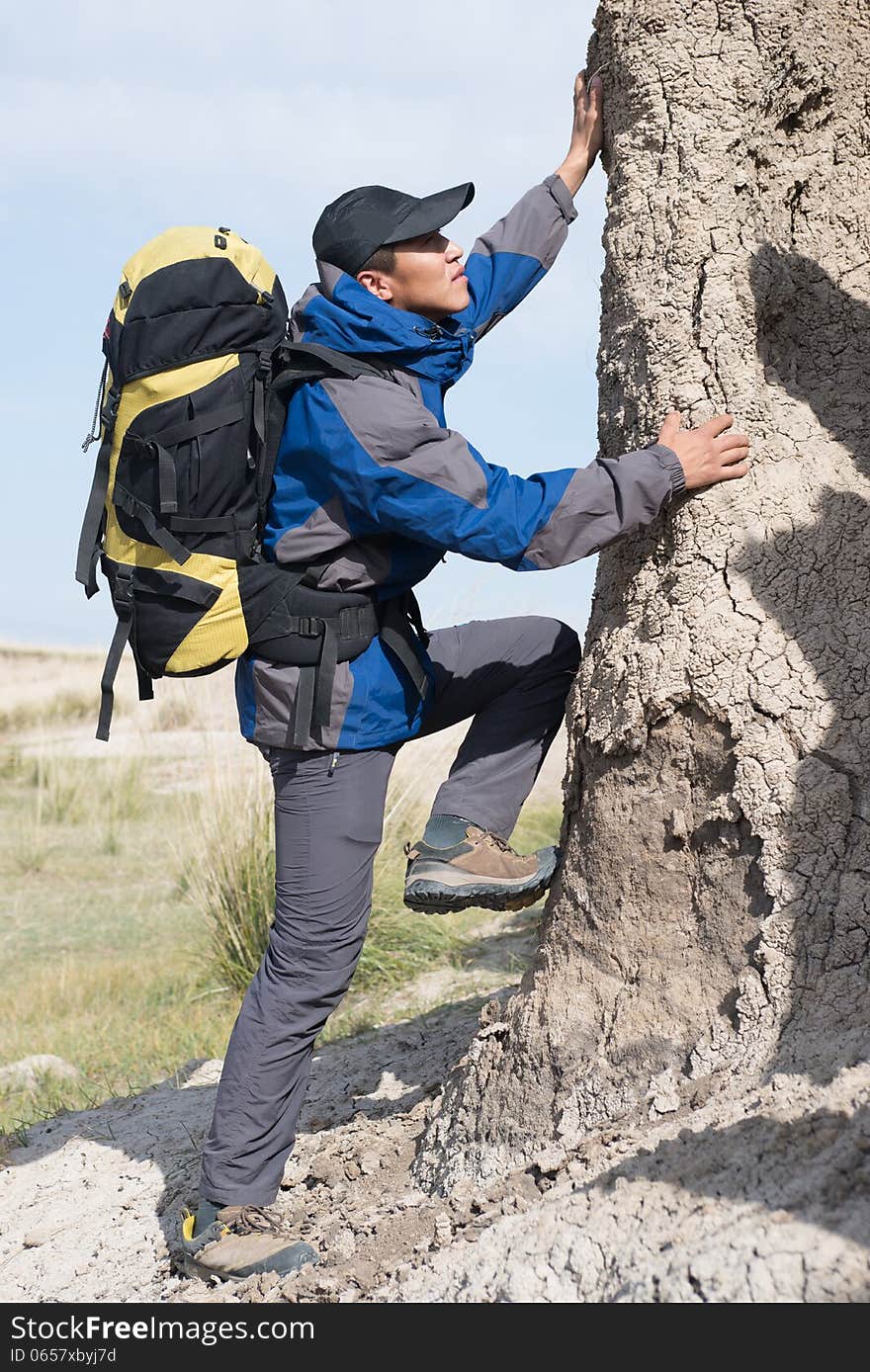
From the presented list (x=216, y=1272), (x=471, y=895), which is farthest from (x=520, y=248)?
(x=216, y=1272)

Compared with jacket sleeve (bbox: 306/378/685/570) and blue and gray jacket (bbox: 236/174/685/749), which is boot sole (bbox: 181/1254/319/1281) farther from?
jacket sleeve (bbox: 306/378/685/570)

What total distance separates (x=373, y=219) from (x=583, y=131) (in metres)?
0.76

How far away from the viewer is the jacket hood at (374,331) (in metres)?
3.02

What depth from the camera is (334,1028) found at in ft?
19.4

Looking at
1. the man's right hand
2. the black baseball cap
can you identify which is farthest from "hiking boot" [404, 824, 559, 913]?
the black baseball cap

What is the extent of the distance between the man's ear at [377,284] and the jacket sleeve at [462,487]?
1.03ft

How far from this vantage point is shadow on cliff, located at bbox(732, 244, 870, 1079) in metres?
2.84

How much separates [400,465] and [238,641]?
2.00ft

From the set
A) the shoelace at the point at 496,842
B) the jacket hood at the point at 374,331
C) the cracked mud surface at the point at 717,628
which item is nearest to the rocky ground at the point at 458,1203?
the cracked mud surface at the point at 717,628

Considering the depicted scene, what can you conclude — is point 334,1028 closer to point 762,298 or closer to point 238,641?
point 238,641

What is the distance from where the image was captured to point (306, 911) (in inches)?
128

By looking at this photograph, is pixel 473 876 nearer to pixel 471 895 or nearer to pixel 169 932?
pixel 471 895

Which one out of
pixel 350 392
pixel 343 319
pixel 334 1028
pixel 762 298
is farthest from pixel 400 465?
pixel 334 1028

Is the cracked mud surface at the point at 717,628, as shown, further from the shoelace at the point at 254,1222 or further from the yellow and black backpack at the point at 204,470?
the yellow and black backpack at the point at 204,470
